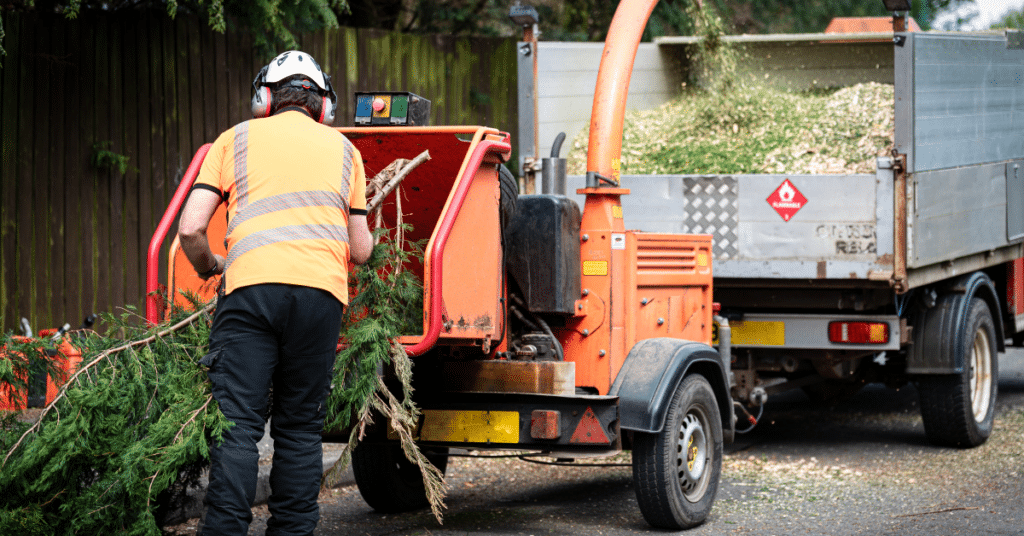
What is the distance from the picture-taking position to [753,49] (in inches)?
344

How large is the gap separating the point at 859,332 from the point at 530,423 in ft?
9.50

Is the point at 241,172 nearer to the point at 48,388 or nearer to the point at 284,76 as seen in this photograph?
the point at 284,76

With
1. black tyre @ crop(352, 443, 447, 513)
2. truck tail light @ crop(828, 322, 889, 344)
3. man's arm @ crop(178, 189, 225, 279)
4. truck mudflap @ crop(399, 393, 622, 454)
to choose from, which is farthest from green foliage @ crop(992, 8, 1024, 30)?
man's arm @ crop(178, 189, 225, 279)

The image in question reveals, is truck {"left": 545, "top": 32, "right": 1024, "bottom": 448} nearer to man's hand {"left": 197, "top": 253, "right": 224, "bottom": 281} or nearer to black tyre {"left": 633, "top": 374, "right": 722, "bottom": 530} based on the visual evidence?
black tyre {"left": 633, "top": 374, "right": 722, "bottom": 530}

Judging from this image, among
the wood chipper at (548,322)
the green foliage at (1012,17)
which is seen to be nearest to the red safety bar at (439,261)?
the wood chipper at (548,322)

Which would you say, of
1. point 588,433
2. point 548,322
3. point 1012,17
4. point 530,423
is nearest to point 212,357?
point 530,423

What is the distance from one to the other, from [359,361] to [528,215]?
46.8 inches

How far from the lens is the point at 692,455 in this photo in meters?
5.45

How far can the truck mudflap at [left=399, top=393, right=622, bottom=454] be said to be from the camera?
4.83 metres

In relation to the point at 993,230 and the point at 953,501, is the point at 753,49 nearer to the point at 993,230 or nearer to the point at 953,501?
the point at 993,230

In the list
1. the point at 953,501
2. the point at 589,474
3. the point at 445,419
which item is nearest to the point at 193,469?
the point at 445,419

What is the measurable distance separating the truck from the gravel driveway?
403 millimetres

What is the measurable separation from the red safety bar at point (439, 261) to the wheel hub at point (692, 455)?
1.45m

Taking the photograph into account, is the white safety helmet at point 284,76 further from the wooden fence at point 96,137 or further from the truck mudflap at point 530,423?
the wooden fence at point 96,137
